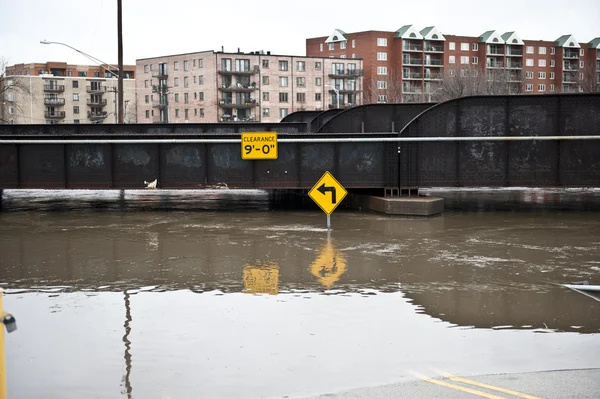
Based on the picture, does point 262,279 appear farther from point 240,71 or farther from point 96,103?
point 96,103

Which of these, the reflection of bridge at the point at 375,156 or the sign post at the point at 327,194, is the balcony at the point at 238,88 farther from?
the sign post at the point at 327,194

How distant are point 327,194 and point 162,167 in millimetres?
7707

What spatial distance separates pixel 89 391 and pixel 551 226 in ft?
52.1

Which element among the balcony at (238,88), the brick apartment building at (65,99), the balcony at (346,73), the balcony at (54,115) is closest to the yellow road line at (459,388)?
the balcony at (238,88)

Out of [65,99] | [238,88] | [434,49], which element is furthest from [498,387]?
[65,99]

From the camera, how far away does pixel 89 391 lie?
6.84 m

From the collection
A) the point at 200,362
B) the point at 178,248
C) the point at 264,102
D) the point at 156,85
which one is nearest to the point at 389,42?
the point at 264,102

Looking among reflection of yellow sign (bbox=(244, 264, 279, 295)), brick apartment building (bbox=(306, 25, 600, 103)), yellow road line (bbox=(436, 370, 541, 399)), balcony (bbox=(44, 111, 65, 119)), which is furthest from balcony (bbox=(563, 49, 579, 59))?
yellow road line (bbox=(436, 370, 541, 399))

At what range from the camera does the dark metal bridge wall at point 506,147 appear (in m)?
22.8

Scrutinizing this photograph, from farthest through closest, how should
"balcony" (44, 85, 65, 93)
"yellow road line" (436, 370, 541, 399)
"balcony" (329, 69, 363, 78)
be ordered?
"balcony" (44, 85, 65, 93) → "balcony" (329, 69, 363, 78) → "yellow road line" (436, 370, 541, 399)

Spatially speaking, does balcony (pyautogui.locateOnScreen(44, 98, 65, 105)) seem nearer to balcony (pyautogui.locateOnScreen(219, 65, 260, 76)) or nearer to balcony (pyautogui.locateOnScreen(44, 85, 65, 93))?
balcony (pyautogui.locateOnScreen(44, 85, 65, 93))

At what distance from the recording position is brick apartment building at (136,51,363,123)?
4520 inches

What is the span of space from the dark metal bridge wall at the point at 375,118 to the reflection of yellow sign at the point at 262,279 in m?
18.6

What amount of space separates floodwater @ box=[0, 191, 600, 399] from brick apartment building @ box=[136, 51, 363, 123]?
9675 cm
